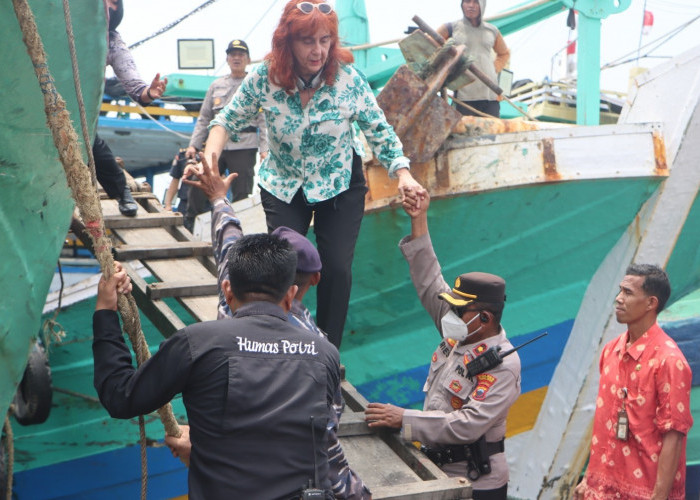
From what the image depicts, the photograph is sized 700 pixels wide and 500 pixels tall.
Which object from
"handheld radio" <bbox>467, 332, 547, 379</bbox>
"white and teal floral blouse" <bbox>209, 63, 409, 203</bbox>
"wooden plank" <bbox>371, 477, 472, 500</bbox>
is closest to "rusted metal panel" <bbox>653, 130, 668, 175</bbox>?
"white and teal floral blouse" <bbox>209, 63, 409, 203</bbox>

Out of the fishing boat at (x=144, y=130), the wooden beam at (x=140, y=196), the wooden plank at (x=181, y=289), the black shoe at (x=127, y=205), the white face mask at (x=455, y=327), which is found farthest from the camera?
the fishing boat at (x=144, y=130)

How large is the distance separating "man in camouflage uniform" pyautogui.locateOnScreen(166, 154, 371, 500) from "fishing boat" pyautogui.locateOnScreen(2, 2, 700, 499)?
6.16 feet

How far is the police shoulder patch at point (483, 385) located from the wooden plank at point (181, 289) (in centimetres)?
134

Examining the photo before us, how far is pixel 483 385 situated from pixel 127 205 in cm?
237

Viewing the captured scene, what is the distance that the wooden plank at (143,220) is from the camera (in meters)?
4.28

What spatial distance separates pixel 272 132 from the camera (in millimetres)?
3336

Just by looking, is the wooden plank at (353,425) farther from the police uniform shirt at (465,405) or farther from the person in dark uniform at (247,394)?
the person in dark uniform at (247,394)

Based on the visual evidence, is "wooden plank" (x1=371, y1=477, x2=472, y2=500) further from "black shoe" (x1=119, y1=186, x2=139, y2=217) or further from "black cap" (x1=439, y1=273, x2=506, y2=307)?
"black shoe" (x1=119, y1=186, x2=139, y2=217)

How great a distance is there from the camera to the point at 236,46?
6207 millimetres

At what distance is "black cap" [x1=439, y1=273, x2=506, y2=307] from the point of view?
116 inches

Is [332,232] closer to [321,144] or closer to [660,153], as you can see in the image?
[321,144]

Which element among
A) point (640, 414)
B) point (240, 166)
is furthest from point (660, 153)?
point (240, 166)

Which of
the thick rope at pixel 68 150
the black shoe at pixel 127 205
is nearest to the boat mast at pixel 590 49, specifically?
the black shoe at pixel 127 205

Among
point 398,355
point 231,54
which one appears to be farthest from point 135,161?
point 398,355
